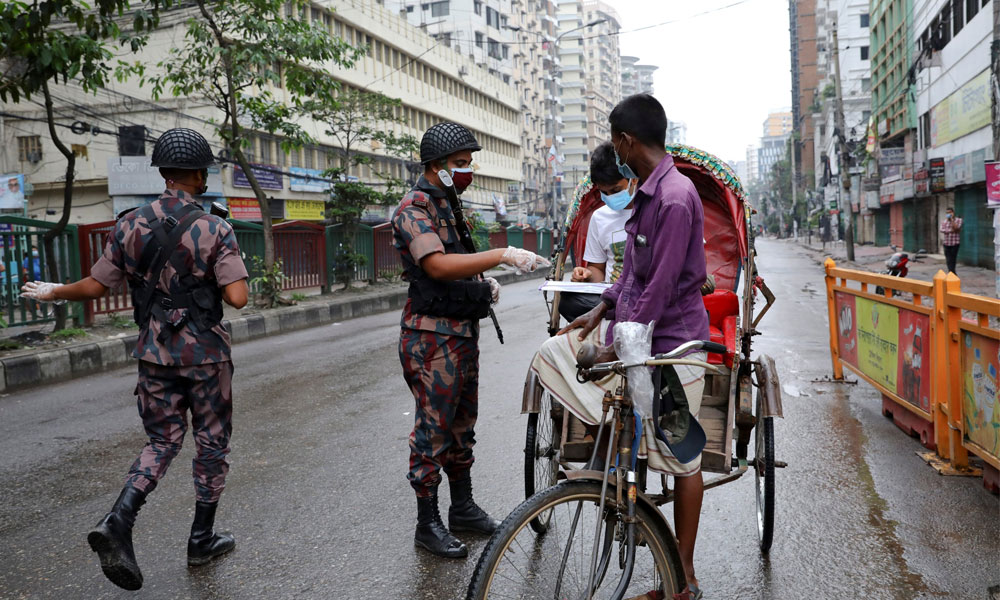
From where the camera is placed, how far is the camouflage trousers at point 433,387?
3.60 m

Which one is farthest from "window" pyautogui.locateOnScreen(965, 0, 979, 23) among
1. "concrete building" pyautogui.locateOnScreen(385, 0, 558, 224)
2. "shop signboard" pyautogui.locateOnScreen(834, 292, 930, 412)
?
"shop signboard" pyautogui.locateOnScreen(834, 292, 930, 412)

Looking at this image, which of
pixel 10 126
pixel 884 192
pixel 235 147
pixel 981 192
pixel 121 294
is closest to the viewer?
pixel 121 294

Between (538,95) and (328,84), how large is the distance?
70210 millimetres

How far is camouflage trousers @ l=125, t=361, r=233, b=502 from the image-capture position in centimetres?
346

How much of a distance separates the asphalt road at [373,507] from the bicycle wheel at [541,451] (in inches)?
13.0

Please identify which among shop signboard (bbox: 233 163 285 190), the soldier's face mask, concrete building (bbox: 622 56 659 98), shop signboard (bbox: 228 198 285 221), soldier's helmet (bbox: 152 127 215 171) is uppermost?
concrete building (bbox: 622 56 659 98)

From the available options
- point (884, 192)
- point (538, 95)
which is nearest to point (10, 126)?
point (884, 192)

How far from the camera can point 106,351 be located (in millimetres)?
10477

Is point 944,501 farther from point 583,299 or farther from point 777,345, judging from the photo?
point 777,345

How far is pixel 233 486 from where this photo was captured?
189 inches

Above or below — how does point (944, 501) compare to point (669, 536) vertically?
below

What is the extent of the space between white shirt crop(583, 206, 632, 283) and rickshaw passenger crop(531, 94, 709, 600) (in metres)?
1.35

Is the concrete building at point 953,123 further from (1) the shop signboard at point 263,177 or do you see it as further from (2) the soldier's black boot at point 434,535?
(1) the shop signboard at point 263,177

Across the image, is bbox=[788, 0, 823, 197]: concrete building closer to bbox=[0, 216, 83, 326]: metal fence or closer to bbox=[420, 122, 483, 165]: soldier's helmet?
bbox=[0, 216, 83, 326]: metal fence
